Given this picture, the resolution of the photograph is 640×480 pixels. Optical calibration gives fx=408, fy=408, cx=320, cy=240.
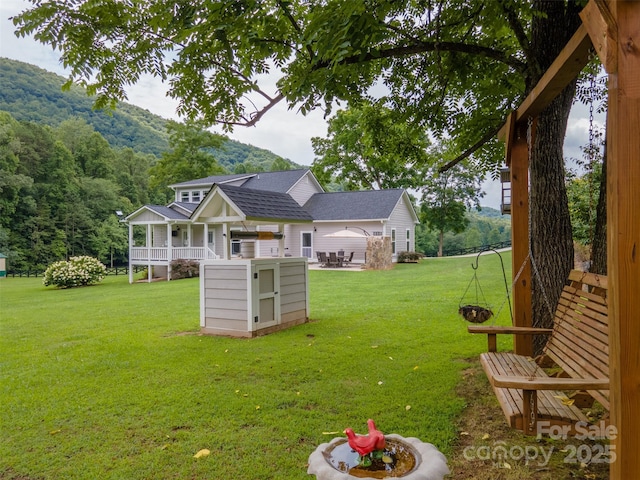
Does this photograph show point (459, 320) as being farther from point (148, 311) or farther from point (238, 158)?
point (238, 158)

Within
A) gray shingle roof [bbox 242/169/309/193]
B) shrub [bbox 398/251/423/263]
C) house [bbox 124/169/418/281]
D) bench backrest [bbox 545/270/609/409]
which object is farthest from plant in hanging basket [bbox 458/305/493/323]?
gray shingle roof [bbox 242/169/309/193]

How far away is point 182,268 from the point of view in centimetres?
1967

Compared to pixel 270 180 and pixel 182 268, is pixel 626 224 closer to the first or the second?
pixel 182 268

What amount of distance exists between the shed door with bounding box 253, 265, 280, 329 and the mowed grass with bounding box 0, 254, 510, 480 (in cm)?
36

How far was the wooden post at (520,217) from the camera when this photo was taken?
423 centimetres

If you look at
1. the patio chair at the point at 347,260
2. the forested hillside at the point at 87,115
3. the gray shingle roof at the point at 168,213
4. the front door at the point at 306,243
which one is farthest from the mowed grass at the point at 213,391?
the forested hillside at the point at 87,115

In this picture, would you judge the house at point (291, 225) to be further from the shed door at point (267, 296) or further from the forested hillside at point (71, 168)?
the shed door at point (267, 296)

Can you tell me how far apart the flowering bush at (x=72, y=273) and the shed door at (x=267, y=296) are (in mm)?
14267

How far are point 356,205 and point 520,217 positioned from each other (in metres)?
19.9

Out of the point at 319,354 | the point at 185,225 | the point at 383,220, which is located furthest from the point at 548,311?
the point at 185,225

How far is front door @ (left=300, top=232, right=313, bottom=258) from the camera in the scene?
24344 mm

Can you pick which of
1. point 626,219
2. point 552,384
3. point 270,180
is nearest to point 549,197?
point 552,384

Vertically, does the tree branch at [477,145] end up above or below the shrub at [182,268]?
above

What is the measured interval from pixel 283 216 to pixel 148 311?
15.3 ft
